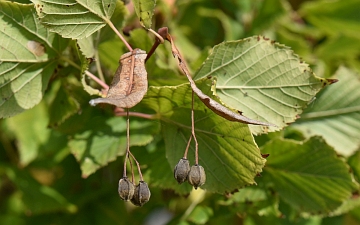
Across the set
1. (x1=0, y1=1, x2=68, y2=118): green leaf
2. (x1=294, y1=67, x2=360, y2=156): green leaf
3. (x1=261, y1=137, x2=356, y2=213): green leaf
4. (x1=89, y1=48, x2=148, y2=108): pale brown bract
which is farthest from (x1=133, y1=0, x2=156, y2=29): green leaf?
(x1=294, y1=67, x2=360, y2=156): green leaf

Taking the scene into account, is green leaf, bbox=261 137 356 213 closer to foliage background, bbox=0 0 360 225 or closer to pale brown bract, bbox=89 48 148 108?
foliage background, bbox=0 0 360 225

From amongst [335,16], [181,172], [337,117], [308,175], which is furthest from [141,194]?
[335,16]

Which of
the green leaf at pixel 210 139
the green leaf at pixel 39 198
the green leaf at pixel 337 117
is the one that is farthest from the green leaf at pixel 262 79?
the green leaf at pixel 39 198

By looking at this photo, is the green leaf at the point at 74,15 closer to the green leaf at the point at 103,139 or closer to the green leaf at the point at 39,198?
the green leaf at the point at 103,139

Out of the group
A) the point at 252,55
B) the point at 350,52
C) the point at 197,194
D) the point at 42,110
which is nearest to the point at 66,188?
the point at 42,110

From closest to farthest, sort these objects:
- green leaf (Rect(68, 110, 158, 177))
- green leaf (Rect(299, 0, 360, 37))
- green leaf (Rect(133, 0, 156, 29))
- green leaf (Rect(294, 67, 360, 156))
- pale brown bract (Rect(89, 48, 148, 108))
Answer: pale brown bract (Rect(89, 48, 148, 108)), green leaf (Rect(133, 0, 156, 29)), green leaf (Rect(68, 110, 158, 177)), green leaf (Rect(294, 67, 360, 156)), green leaf (Rect(299, 0, 360, 37))

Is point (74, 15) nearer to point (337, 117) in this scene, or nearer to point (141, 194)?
point (141, 194)
